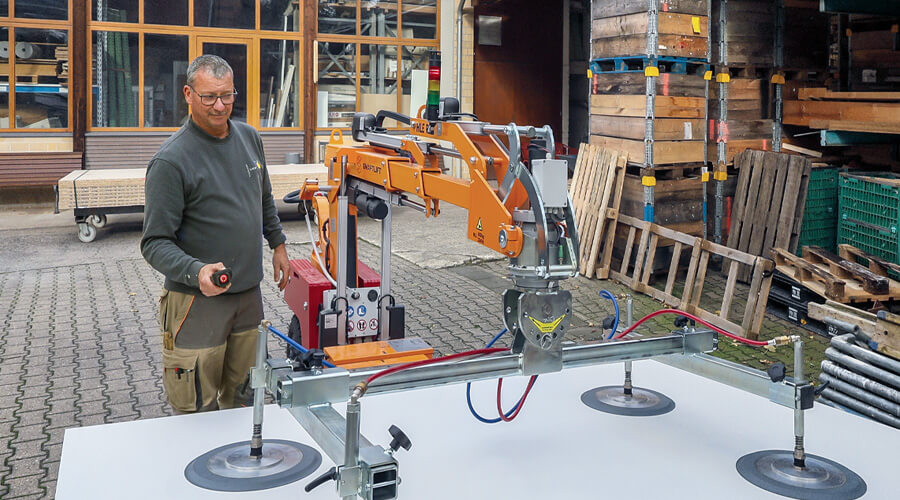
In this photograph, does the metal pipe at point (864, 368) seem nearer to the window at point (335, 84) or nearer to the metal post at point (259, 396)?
the metal post at point (259, 396)

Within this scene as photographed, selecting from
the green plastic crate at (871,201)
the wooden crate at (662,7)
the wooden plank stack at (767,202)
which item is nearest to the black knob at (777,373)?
the green plastic crate at (871,201)

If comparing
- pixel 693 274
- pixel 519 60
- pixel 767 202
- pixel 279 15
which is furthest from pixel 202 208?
pixel 519 60

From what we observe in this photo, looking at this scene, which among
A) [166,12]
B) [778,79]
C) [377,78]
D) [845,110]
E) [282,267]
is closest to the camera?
[282,267]

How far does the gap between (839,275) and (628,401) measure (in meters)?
5.42

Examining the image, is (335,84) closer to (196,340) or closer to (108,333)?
(108,333)

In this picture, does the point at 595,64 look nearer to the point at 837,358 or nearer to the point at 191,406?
the point at 837,358

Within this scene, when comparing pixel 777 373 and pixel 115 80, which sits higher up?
pixel 115 80

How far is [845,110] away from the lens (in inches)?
356

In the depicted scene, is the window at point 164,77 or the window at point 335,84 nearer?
the window at point 164,77

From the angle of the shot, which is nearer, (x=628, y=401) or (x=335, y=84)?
(x=628, y=401)

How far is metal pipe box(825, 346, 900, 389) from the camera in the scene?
4117 millimetres

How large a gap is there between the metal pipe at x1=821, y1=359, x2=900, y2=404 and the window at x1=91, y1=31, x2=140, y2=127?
13.7m

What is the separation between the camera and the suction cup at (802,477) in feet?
7.82

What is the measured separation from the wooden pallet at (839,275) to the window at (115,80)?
1172 cm
